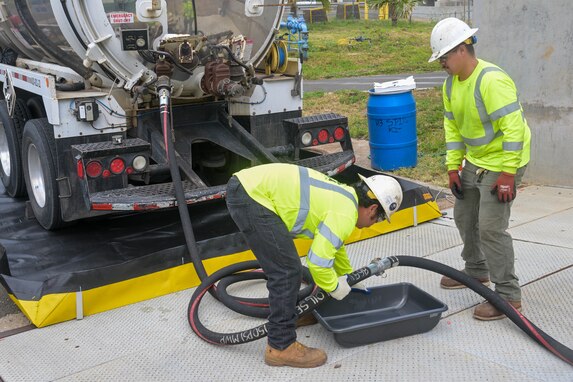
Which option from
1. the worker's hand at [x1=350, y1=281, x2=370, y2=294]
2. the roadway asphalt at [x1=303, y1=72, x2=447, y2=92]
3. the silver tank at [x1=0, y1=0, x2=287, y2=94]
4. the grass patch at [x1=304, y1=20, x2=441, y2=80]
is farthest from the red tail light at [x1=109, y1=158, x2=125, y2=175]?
the grass patch at [x1=304, y1=20, x2=441, y2=80]

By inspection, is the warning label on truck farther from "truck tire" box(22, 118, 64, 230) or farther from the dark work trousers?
the dark work trousers

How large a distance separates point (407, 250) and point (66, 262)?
8.42 ft

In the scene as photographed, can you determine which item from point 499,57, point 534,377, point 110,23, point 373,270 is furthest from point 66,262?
point 499,57

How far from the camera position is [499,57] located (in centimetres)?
730

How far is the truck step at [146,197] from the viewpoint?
4.95 metres

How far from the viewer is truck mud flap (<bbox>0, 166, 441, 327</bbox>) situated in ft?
14.8

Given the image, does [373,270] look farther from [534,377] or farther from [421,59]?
[421,59]

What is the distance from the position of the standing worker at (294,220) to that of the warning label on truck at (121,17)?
7.69 ft

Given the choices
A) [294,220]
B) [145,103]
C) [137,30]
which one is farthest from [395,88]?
[294,220]

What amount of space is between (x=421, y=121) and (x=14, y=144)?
558cm

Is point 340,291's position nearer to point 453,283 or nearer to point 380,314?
point 380,314

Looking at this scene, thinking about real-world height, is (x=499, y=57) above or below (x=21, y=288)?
above

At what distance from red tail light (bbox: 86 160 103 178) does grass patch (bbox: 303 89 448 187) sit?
369cm

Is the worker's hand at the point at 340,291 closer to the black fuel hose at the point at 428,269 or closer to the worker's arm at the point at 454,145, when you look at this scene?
the black fuel hose at the point at 428,269
